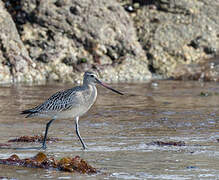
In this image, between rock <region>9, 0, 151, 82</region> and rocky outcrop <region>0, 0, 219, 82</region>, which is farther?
rock <region>9, 0, 151, 82</region>

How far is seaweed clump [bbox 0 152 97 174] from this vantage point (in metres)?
7.62

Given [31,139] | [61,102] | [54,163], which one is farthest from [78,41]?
[54,163]

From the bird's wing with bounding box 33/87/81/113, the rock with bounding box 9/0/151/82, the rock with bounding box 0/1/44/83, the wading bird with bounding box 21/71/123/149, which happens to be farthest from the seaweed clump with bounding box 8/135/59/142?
the rock with bounding box 9/0/151/82

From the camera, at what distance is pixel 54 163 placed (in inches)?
309

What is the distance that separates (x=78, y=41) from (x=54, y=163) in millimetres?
13296

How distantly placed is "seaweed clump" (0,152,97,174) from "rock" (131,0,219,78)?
540 inches

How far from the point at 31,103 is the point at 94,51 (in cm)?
660

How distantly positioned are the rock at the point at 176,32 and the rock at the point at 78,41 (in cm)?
66

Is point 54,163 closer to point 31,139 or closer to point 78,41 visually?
point 31,139

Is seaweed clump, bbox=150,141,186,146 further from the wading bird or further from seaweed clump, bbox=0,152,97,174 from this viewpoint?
seaweed clump, bbox=0,152,97,174

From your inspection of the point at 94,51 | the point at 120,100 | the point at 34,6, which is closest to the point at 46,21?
the point at 34,6

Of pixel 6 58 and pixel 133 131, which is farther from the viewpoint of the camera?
pixel 6 58

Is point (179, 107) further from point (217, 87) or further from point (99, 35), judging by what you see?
point (99, 35)

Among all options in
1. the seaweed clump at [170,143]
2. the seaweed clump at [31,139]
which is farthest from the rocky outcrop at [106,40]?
the seaweed clump at [170,143]
